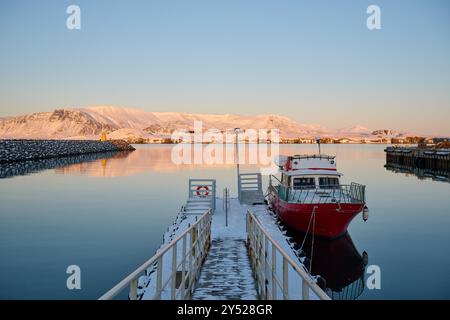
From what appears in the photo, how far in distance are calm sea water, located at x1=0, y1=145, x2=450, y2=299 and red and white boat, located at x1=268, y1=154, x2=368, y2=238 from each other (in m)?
1.28

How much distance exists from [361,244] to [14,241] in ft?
64.6

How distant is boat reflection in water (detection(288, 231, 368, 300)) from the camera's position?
16134mm

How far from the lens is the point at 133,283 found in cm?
568

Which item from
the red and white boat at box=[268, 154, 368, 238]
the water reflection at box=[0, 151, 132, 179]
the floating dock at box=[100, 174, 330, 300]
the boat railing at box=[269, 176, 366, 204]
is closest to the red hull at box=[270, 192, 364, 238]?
the red and white boat at box=[268, 154, 368, 238]

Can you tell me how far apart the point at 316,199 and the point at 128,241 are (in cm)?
1098

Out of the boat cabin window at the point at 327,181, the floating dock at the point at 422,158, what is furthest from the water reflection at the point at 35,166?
the floating dock at the point at 422,158

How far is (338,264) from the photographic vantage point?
19172 mm

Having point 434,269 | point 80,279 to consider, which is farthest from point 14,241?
point 434,269

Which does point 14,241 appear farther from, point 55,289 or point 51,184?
point 51,184

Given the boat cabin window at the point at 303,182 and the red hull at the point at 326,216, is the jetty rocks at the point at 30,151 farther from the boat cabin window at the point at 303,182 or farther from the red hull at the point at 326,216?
the red hull at the point at 326,216

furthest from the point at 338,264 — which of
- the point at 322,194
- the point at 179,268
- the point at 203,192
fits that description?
the point at 203,192

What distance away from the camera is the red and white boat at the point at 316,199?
21.6m

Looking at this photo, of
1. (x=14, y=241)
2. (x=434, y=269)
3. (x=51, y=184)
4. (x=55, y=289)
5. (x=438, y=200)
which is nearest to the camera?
(x=55, y=289)

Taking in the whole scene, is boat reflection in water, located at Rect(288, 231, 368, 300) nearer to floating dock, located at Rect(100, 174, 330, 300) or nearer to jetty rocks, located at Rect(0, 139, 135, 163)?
floating dock, located at Rect(100, 174, 330, 300)
